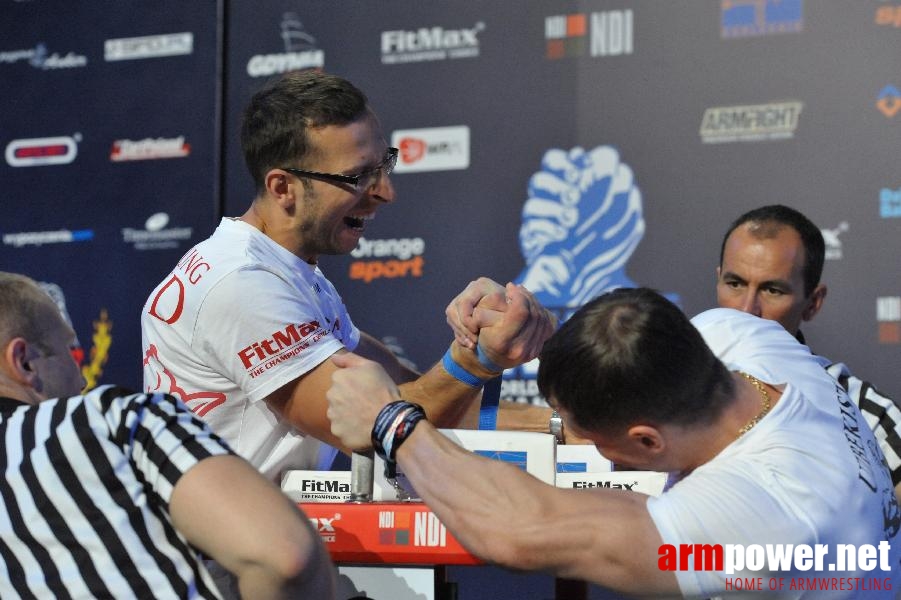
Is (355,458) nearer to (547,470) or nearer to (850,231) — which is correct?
(547,470)

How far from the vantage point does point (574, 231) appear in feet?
13.8

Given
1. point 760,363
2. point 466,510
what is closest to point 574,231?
point 760,363

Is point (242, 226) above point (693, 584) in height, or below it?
above

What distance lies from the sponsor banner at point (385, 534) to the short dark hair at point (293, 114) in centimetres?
98

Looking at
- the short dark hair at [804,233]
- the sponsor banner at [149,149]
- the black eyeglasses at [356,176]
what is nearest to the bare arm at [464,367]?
the black eyeglasses at [356,176]

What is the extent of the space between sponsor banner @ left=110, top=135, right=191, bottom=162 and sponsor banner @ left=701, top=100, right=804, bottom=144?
7.06ft

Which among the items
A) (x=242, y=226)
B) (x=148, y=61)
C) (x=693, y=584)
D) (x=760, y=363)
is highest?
(x=148, y=61)

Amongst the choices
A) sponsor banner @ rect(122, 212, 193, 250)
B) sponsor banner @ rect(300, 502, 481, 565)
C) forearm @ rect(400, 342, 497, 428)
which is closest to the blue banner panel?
sponsor banner @ rect(122, 212, 193, 250)

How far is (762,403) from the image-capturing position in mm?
1769

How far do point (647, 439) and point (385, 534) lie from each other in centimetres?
46

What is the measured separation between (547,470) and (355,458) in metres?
0.33

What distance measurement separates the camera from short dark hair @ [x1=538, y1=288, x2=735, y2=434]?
1.67m

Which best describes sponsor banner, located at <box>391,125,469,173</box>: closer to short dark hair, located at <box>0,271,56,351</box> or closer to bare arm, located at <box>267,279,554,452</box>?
Answer: bare arm, located at <box>267,279,554,452</box>

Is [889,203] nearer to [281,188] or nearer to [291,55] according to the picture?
[281,188]
